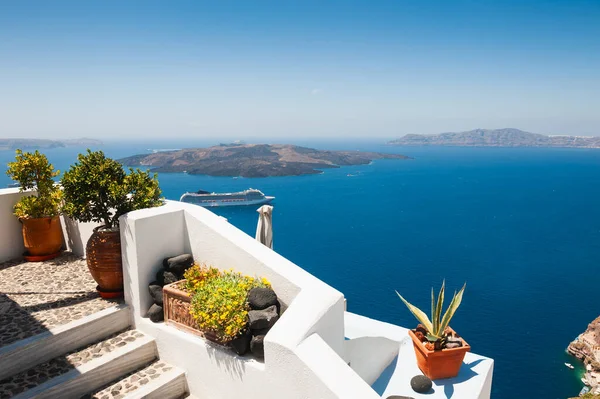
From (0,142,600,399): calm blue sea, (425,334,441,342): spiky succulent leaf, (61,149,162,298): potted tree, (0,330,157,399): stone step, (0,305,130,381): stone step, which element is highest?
(61,149,162,298): potted tree

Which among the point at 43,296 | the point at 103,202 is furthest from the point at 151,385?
the point at 103,202

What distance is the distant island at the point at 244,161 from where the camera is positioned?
14538 cm

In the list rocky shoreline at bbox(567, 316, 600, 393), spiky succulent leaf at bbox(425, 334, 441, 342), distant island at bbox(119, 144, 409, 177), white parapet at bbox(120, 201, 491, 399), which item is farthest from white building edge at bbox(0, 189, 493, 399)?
distant island at bbox(119, 144, 409, 177)

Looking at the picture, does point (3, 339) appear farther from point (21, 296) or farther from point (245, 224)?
point (245, 224)

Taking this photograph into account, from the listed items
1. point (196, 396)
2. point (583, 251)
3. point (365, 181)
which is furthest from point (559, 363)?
point (365, 181)

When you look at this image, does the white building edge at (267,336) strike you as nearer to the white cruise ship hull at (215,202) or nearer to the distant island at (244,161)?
the white cruise ship hull at (215,202)

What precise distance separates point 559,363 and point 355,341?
3720 centimetres

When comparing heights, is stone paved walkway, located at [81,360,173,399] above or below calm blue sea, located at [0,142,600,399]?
above

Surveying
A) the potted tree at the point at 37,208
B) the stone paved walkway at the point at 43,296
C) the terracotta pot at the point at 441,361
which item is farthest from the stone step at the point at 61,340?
the terracotta pot at the point at 441,361

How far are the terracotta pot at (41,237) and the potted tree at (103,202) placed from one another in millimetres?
2219

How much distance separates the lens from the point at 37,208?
7320 mm

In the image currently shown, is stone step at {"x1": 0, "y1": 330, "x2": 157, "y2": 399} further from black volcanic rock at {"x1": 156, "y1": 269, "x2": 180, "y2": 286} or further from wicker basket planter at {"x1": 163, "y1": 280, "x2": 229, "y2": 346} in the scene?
black volcanic rock at {"x1": 156, "y1": 269, "x2": 180, "y2": 286}

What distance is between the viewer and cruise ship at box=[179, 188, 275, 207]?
3391 inches

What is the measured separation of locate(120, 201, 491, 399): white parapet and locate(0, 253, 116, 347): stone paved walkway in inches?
32.7
